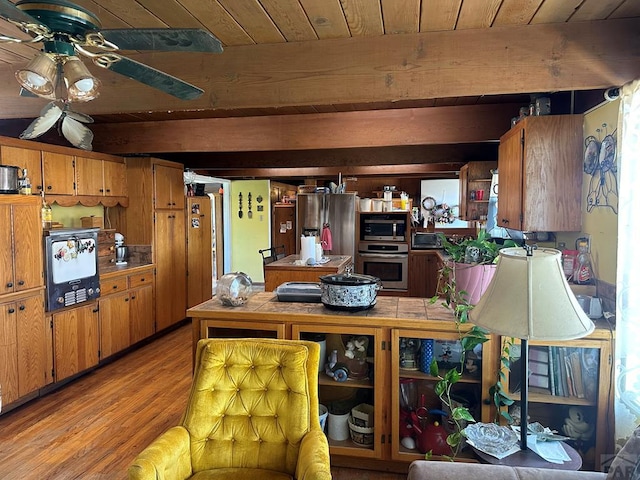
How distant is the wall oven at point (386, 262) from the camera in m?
6.93

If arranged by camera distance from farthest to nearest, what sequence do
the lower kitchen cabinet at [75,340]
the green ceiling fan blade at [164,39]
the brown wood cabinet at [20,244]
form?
1. the lower kitchen cabinet at [75,340]
2. the brown wood cabinet at [20,244]
3. the green ceiling fan blade at [164,39]

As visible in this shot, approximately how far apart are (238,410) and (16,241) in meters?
2.40

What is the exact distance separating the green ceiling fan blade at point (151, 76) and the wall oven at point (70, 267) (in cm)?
231

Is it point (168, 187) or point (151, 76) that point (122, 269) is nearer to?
point (168, 187)

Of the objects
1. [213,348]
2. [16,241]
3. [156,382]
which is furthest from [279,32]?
[156,382]

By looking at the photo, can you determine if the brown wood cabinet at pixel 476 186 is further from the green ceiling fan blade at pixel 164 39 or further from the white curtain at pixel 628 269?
the green ceiling fan blade at pixel 164 39

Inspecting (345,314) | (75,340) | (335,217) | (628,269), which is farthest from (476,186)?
(75,340)

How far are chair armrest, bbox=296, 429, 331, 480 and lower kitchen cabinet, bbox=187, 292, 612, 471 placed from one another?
0.72 metres

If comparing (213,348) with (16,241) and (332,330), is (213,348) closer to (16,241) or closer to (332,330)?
(332,330)

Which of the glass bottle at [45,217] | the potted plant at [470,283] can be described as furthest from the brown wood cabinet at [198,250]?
the potted plant at [470,283]

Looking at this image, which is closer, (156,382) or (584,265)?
Result: (584,265)

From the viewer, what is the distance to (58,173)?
3.88 metres

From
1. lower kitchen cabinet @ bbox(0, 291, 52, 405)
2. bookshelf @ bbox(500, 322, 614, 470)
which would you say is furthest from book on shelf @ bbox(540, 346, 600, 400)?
lower kitchen cabinet @ bbox(0, 291, 52, 405)

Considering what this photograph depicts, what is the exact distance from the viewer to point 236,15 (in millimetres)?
2010
